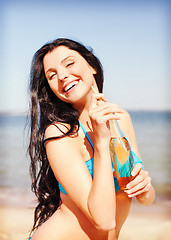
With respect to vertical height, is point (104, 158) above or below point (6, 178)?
above

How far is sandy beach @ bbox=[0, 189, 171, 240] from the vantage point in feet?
15.9

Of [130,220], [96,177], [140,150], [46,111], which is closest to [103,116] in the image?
[96,177]

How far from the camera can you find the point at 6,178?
883 centimetres

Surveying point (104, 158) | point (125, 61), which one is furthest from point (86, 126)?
point (125, 61)

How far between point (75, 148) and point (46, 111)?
0.36 m

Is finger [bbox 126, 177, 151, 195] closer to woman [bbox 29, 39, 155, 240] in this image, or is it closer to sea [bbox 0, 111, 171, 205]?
woman [bbox 29, 39, 155, 240]

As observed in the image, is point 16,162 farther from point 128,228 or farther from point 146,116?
point 146,116

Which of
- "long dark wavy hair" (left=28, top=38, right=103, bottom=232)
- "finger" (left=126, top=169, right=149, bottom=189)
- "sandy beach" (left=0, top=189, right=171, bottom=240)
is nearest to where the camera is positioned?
"finger" (left=126, top=169, right=149, bottom=189)

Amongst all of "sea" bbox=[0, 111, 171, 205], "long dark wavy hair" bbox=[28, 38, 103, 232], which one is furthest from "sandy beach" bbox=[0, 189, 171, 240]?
"long dark wavy hair" bbox=[28, 38, 103, 232]

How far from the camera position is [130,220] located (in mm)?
5477

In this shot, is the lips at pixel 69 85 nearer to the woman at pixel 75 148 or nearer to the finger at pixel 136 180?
the woman at pixel 75 148

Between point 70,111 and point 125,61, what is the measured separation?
69.4 feet

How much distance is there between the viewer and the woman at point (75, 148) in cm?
149

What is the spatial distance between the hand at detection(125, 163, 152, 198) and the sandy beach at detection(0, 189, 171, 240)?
306cm
